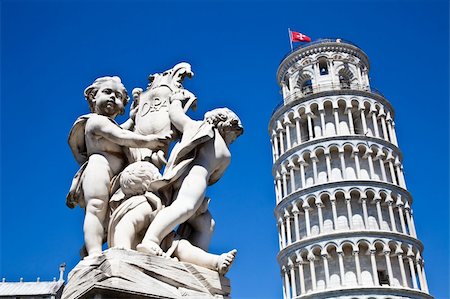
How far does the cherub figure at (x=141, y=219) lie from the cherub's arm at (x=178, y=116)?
358mm

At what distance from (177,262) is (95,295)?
560 mm

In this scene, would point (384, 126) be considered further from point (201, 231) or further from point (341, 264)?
point (201, 231)

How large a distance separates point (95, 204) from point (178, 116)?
32.9 inches

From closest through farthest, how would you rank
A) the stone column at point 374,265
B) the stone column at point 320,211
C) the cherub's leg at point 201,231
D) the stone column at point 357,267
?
1. the cherub's leg at point 201,231
2. the stone column at point 374,265
3. the stone column at point 357,267
4. the stone column at point 320,211

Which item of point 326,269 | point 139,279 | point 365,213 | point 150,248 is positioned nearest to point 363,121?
point 365,213

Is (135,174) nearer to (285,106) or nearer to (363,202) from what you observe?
(363,202)

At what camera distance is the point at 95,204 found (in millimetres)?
3438

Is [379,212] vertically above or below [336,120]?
below

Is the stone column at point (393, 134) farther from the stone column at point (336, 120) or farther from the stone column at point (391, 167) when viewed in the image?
the stone column at point (336, 120)

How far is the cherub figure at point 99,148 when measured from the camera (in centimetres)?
344

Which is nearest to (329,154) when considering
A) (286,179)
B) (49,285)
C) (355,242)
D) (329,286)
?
(286,179)

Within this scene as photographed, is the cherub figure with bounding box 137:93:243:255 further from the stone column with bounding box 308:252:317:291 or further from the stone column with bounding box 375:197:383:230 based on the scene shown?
the stone column with bounding box 375:197:383:230

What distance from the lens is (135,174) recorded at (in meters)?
3.46

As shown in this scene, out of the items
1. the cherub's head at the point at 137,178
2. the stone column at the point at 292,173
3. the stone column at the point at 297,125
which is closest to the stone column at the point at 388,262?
the stone column at the point at 292,173
